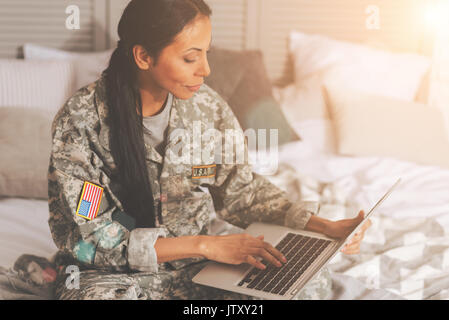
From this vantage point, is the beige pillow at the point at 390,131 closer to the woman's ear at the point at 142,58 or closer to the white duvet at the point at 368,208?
the white duvet at the point at 368,208

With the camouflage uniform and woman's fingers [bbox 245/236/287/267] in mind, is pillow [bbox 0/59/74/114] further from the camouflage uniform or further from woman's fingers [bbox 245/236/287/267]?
woman's fingers [bbox 245/236/287/267]

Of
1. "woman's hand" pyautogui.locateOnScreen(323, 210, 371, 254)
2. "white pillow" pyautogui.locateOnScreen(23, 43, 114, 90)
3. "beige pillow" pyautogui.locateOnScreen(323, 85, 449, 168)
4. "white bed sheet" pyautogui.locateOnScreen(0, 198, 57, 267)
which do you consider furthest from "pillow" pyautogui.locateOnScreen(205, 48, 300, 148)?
"woman's hand" pyautogui.locateOnScreen(323, 210, 371, 254)

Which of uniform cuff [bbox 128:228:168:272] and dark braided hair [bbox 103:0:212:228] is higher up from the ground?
dark braided hair [bbox 103:0:212:228]

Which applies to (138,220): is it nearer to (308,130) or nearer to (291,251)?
(291,251)

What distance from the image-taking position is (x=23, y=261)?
957 mm

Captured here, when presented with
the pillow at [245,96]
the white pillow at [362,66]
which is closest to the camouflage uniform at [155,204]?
the pillow at [245,96]

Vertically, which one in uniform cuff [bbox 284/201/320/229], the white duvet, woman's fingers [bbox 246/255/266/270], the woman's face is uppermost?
the woman's face

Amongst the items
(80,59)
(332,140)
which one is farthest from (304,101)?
(80,59)

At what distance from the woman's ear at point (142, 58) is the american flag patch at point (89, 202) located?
19 cm

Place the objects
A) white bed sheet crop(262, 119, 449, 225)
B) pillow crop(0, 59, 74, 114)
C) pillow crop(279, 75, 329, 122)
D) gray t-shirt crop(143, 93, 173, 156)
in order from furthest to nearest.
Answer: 1. pillow crop(279, 75, 329, 122)
2. white bed sheet crop(262, 119, 449, 225)
3. pillow crop(0, 59, 74, 114)
4. gray t-shirt crop(143, 93, 173, 156)

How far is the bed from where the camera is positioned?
3.53ft

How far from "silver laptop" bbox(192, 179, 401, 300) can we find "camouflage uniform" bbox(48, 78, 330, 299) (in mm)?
Answer: 49

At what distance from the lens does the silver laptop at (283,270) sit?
2.46 ft

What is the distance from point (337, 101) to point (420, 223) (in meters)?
0.56
